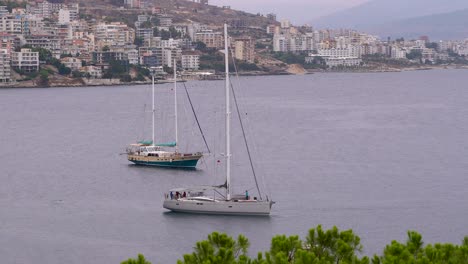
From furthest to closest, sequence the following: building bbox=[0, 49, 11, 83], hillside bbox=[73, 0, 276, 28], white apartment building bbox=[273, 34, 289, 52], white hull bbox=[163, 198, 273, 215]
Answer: white apartment building bbox=[273, 34, 289, 52]
hillside bbox=[73, 0, 276, 28]
building bbox=[0, 49, 11, 83]
white hull bbox=[163, 198, 273, 215]

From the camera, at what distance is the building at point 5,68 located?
183ft

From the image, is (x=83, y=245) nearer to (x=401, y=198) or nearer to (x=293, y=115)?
(x=401, y=198)

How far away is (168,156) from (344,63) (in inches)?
2621

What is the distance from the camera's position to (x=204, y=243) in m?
8.98

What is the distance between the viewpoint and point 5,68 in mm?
56062

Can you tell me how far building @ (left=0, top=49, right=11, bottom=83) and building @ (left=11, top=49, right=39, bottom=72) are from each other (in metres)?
0.91

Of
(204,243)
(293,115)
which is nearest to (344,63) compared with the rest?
(293,115)

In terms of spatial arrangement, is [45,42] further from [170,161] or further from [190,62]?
[170,161]

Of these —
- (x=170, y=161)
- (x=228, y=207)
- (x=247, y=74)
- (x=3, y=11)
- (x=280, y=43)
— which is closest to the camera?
(x=228, y=207)

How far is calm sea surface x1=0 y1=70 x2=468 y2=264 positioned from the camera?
15.9m

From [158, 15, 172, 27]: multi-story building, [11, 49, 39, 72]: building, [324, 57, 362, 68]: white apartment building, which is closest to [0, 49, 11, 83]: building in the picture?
[11, 49, 39, 72]: building

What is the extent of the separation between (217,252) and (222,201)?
25.7ft

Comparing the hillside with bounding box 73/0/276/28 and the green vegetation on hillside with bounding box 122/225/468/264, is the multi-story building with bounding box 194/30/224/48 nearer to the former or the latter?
the hillside with bounding box 73/0/276/28

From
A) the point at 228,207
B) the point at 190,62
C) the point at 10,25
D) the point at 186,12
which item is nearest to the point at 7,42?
Answer: the point at 10,25
